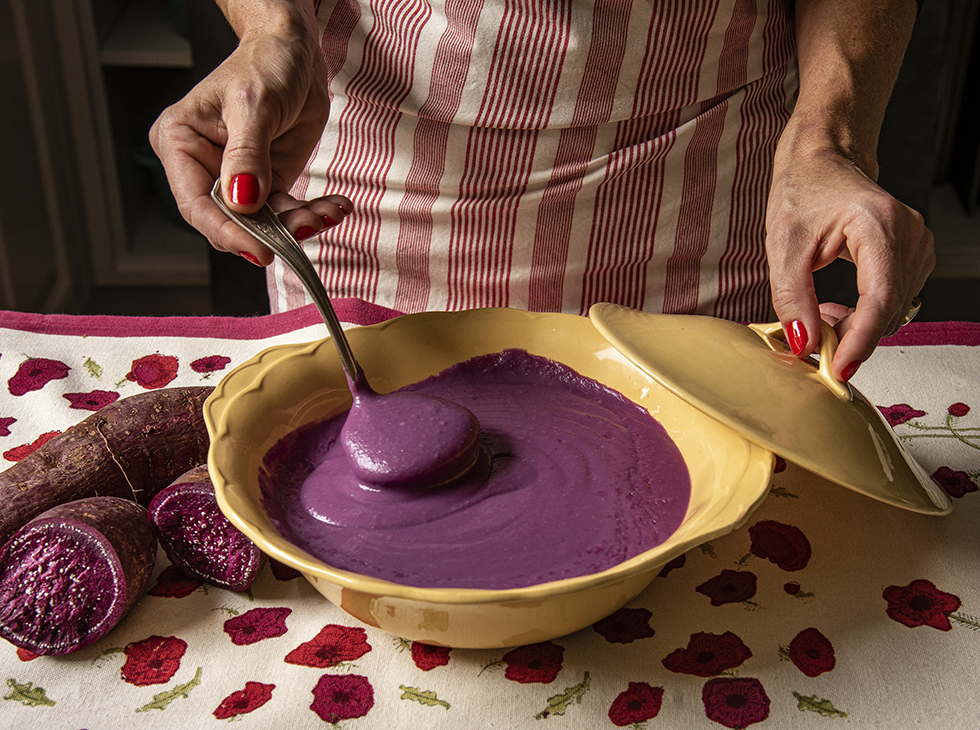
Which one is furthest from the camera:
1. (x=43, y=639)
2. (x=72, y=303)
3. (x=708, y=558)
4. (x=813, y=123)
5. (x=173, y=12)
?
(x=72, y=303)

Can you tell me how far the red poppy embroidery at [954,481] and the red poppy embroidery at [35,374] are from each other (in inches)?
36.1

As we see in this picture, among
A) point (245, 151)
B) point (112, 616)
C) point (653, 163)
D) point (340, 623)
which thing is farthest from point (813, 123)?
point (112, 616)

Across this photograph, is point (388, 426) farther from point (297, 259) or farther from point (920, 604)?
point (920, 604)

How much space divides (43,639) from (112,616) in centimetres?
5

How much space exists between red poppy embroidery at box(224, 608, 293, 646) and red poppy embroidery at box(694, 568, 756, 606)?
335mm

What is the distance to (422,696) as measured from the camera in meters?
0.64

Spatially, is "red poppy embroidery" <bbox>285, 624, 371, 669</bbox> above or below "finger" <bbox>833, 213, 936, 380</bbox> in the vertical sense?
below

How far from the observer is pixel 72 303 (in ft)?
8.25

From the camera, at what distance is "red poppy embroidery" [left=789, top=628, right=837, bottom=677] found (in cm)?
67

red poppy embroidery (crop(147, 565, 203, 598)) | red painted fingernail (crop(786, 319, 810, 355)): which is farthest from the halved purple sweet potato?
red painted fingernail (crop(786, 319, 810, 355))

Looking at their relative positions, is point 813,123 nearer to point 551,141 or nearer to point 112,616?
point 551,141

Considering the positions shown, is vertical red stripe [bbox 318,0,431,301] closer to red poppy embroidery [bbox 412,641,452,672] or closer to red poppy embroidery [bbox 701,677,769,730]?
red poppy embroidery [bbox 412,641,452,672]

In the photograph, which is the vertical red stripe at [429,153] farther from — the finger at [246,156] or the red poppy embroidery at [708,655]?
the red poppy embroidery at [708,655]

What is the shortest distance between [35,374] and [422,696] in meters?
0.62
